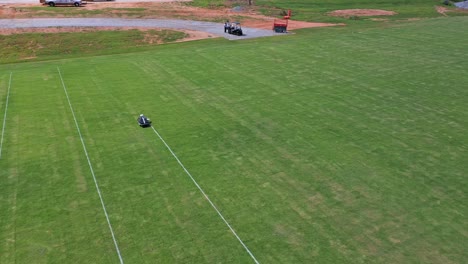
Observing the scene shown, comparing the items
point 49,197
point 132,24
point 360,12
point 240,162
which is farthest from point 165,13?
point 49,197

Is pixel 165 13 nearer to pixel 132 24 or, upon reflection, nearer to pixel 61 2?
pixel 132 24

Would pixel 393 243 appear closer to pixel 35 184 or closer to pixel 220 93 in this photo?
pixel 35 184

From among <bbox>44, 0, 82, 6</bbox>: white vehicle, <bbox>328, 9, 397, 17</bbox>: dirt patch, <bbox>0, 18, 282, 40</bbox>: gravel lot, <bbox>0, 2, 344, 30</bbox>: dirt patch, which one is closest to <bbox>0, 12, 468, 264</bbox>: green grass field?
<bbox>0, 18, 282, 40</bbox>: gravel lot

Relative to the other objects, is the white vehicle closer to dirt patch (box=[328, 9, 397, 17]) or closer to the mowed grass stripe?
dirt patch (box=[328, 9, 397, 17])

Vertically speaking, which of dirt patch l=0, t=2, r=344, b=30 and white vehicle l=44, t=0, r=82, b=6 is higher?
white vehicle l=44, t=0, r=82, b=6

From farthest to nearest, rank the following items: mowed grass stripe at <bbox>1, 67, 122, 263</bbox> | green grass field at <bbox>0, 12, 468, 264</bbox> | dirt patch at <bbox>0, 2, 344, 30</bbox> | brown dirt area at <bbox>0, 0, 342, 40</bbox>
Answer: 1. dirt patch at <bbox>0, 2, 344, 30</bbox>
2. brown dirt area at <bbox>0, 0, 342, 40</bbox>
3. green grass field at <bbox>0, 12, 468, 264</bbox>
4. mowed grass stripe at <bbox>1, 67, 122, 263</bbox>

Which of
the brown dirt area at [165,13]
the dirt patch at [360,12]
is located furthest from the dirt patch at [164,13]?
the dirt patch at [360,12]

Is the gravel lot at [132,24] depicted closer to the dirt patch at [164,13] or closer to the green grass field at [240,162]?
the dirt patch at [164,13]
